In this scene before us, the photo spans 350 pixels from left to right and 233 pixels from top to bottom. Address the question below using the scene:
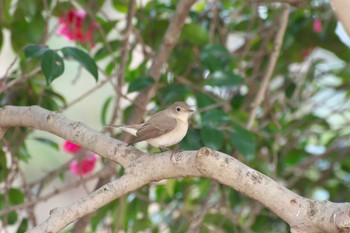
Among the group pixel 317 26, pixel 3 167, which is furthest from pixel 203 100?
pixel 3 167

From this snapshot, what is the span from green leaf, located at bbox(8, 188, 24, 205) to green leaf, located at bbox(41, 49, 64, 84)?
39.1 inches

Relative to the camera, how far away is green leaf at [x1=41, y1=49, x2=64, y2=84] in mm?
2883

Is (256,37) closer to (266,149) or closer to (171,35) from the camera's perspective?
(266,149)

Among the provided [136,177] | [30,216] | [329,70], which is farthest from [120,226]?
[329,70]

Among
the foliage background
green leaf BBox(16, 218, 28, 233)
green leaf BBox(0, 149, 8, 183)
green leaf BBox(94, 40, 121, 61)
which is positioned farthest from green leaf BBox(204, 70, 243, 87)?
green leaf BBox(16, 218, 28, 233)

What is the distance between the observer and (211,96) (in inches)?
147

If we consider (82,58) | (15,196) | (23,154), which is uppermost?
(82,58)

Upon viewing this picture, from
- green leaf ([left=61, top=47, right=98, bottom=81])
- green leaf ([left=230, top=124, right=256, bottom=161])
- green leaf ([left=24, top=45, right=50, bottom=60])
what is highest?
green leaf ([left=24, top=45, right=50, bottom=60])

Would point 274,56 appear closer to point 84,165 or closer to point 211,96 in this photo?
point 211,96

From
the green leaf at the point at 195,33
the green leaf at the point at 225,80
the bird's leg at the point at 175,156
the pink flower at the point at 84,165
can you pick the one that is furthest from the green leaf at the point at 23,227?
the bird's leg at the point at 175,156

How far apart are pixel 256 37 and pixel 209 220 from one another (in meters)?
1.17

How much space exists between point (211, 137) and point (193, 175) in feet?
3.11

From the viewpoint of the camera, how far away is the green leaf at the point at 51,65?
2.88 meters

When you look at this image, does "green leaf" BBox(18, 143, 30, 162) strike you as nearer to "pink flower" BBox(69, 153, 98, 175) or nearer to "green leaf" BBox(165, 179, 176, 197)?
"pink flower" BBox(69, 153, 98, 175)
